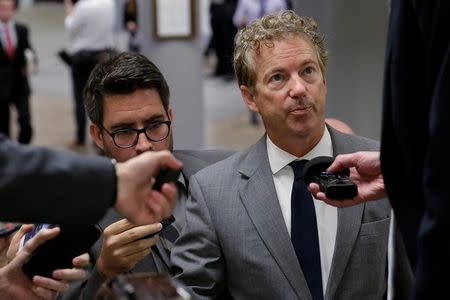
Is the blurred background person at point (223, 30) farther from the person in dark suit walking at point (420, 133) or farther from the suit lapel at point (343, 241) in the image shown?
the person in dark suit walking at point (420, 133)

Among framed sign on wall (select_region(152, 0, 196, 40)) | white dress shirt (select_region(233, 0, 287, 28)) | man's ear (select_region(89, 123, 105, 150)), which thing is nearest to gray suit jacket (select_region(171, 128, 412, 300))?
man's ear (select_region(89, 123, 105, 150))

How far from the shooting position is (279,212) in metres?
2.36

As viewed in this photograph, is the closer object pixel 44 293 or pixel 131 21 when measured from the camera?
pixel 44 293

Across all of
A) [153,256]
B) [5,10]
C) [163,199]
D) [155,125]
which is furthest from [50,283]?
[5,10]

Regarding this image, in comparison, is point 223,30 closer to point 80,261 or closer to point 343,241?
point 343,241

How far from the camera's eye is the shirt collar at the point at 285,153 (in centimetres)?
248

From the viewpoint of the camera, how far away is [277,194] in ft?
7.93

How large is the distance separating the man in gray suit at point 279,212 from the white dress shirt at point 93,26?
6205 mm

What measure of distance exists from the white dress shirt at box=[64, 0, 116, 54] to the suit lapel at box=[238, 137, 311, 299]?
6369mm

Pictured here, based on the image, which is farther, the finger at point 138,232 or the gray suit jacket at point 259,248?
the gray suit jacket at point 259,248

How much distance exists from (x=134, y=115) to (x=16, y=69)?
5906mm

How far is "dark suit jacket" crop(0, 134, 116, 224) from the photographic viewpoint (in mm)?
1606

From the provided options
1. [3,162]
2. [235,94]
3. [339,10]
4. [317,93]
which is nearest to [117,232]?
[3,162]

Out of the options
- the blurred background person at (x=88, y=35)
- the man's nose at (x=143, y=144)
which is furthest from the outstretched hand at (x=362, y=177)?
the blurred background person at (x=88, y=35)
